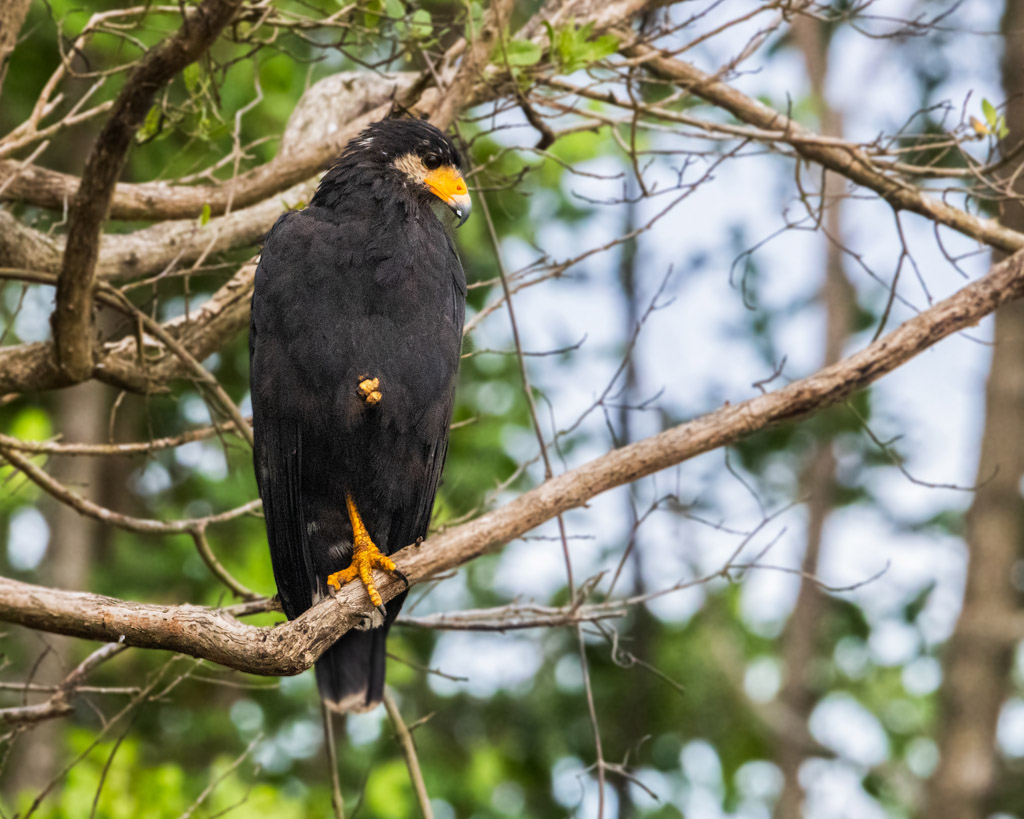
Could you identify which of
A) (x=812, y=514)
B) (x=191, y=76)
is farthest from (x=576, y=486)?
(x=812, y=514)

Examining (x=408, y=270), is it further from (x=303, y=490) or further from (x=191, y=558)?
(x=191, y=558)

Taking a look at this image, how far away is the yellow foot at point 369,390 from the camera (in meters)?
3.03

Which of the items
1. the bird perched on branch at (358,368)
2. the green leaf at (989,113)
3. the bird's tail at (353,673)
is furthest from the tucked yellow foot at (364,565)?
the green leaf at (989,113)

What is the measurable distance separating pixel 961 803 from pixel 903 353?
19.3ft

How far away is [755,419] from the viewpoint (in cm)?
325

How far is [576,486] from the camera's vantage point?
3.20 metres

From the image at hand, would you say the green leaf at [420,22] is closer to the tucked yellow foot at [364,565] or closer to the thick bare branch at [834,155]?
the thick bare branch at [834,155]

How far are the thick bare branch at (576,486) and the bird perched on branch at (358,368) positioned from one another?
0.21 metres

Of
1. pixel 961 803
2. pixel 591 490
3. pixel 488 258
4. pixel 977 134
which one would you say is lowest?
pixel 961 803

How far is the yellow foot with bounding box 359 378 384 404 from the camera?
3.03 m

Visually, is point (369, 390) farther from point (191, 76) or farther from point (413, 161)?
point (191, 76)

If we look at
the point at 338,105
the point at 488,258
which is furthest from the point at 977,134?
the point at 488,258

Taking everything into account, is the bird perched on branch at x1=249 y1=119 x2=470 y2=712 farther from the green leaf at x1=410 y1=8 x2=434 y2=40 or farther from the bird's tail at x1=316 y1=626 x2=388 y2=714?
the green leaf at x1=410 y1=8 x2=434 y2=40

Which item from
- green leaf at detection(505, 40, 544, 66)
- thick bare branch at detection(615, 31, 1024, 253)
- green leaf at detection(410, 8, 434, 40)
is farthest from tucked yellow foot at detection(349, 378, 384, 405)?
thick bare branch at detection(615, 31, 1024, 253)
